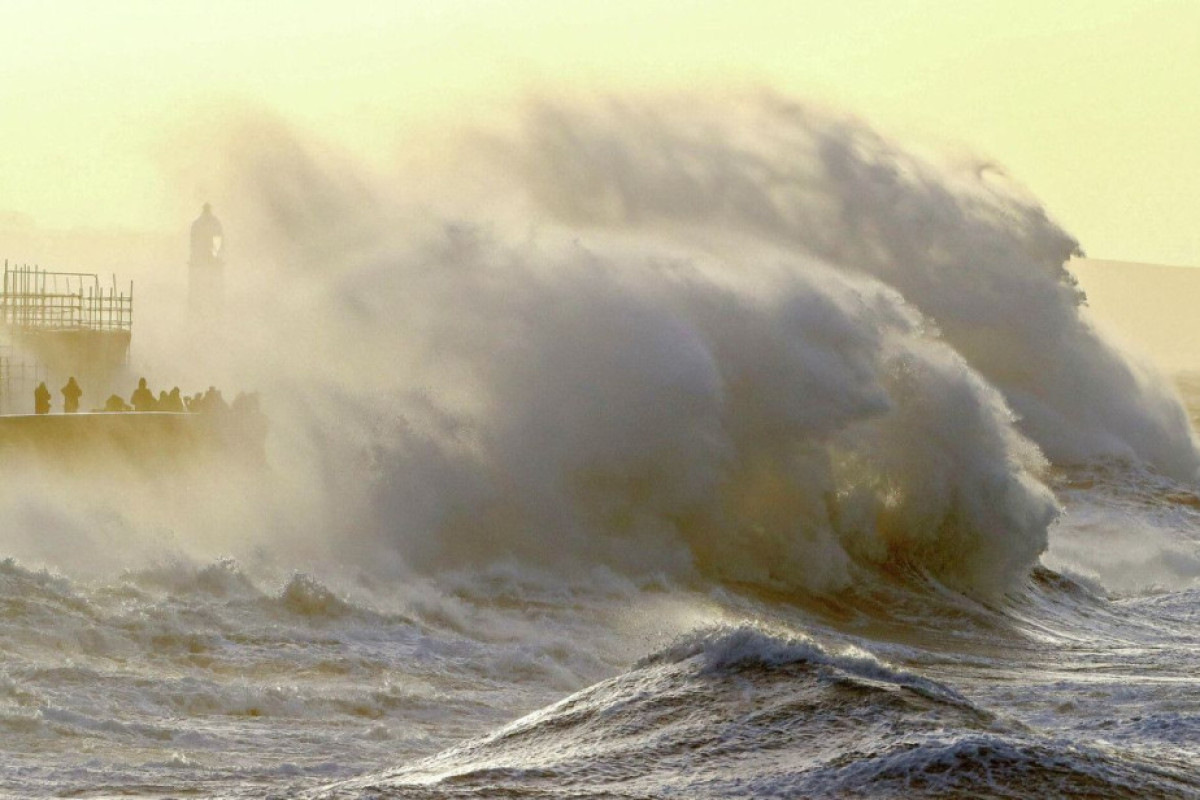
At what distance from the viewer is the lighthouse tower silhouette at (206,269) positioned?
1330 inches

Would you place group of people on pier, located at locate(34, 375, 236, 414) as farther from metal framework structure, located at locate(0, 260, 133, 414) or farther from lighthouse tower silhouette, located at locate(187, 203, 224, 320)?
lighthouse tower silhouette, located at locate(187, 203, 224, 320)

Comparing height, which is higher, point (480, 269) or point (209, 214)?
point (209, 214)

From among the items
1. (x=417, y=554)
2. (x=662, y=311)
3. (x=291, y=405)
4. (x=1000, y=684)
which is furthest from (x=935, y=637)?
(x=291, y=405)

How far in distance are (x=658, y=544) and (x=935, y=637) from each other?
3.21 m

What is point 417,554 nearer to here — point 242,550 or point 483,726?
point 242,550

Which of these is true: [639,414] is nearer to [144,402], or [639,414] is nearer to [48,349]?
[144,402]

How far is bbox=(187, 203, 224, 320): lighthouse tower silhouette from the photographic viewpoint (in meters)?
33.8

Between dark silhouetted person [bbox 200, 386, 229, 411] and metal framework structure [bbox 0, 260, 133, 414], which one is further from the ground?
metal framework structure [bbox 0, 260, 133, 414]

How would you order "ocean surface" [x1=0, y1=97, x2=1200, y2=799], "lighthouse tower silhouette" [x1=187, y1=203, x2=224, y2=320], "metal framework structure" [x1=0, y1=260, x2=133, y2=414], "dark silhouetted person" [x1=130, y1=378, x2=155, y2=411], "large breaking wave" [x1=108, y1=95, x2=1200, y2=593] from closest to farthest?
"ocean surface" [x1=0, y1=97, x2=1200, y2=799] < "large breaking wave" [x1=108, y1=95, x2=1200, y2=593] < "dark silhouetted person" [x1=130, y1=378, x2=155, y2=411] < "metal framework structure" [x1=0, y1=260, x2=133, y2=414] < "lighthouse tower silhouette" [x1=187, y1=203, x2=224, y2=320]

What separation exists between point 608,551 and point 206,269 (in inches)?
730

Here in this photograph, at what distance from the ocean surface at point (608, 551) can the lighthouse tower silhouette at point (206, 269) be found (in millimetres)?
2336

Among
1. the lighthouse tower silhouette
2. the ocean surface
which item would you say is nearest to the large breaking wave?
the ocean surface

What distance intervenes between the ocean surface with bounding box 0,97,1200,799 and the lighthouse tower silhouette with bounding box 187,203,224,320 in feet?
7.66

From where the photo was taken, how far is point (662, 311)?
2105cm
